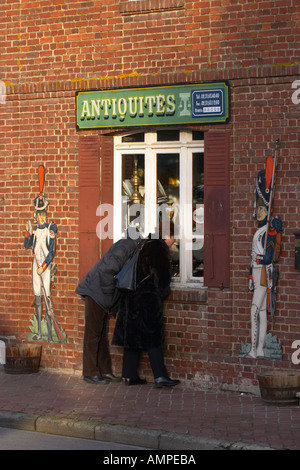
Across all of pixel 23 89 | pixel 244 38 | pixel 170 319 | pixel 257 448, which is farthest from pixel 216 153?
pixel 257 448

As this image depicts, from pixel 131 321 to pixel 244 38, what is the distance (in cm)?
360

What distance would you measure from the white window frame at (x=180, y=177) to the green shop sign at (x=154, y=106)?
0.32 meters

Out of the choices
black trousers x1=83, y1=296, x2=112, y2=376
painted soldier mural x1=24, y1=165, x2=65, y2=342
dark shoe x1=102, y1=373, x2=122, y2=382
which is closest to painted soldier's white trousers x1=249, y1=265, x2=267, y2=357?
dark shoe x1=102, y1=373, x2=122, y2=382

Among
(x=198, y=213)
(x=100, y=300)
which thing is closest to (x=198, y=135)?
(x=198, y=213)

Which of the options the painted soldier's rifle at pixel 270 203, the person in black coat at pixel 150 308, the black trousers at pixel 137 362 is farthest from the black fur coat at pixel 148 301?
the painted soldier's rifle at pixel 270 203

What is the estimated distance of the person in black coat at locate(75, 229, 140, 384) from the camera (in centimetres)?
1202

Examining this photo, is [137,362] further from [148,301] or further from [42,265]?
[42,265]

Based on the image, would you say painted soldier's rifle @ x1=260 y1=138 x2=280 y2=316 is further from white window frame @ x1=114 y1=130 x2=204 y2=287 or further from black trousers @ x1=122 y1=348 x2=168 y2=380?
black trousers @ x1=122 y1=348 x2=168 y2=380

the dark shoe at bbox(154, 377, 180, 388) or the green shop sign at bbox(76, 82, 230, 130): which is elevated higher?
the green shop sign at bbox(76, 82, 230, 130)

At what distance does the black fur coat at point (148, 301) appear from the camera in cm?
1180

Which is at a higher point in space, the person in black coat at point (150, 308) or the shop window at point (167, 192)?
the shop window at point (167, 192)

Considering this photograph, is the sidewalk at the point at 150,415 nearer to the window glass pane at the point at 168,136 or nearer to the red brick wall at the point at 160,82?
the red brick wall at the point at 160,82

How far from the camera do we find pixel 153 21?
12.2 m

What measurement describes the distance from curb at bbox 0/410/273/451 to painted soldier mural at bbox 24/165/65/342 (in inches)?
106
